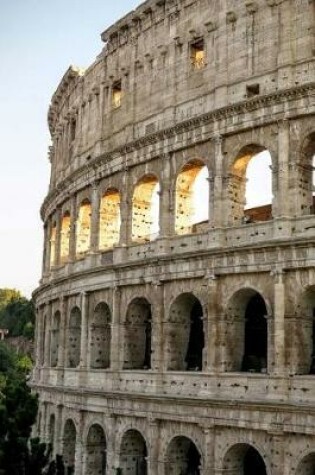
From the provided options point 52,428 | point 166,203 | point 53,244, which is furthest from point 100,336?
point 53,244

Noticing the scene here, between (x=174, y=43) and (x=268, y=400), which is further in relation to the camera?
(x=174, y=43)

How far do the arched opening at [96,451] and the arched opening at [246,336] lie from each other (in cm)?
696

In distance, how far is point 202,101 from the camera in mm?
24578

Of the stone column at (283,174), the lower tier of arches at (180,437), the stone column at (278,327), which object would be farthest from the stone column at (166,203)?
the lower tier of arches at (180,437)

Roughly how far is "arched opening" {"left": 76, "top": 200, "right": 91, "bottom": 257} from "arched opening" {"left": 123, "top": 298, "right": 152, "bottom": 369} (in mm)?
5150

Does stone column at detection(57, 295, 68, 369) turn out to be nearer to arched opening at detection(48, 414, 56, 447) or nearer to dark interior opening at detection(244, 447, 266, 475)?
arched opening at detection(48, 414, 56, 447)

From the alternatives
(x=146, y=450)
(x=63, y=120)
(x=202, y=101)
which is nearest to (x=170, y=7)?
(x=202, y=101)

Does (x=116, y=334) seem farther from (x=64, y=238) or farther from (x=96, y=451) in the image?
(x=64, y=238)

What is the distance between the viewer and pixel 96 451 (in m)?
27.2

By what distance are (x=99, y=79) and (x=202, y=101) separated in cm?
718

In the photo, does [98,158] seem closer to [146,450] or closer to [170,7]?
[170,7]

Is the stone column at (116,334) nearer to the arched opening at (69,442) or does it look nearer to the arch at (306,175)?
the arched opening at (69,442)

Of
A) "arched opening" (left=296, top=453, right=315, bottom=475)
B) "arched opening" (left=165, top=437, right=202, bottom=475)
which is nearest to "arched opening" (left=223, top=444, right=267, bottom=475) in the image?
"arched opening" (left=165, top=437, right=202, bottom=475)

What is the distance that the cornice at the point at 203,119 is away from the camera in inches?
852
